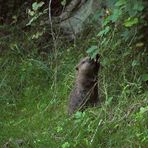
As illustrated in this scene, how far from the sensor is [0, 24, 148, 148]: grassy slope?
14.5ft

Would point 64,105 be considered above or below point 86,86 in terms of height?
below

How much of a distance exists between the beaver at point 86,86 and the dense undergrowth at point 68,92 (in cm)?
11

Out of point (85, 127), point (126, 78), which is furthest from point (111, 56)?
point (85, 127)

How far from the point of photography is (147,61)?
5.12m

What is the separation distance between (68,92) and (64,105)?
0.22 metres

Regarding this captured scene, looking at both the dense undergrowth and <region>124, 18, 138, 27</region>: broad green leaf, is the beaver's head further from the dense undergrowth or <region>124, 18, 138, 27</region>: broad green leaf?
<region>124, 18, 138, 27</region>: broad green leaf

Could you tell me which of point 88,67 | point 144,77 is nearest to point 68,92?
point 88,67

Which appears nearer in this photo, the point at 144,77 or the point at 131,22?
the point at 131,22

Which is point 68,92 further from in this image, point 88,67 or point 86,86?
point 88,67

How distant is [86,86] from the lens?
201 inches

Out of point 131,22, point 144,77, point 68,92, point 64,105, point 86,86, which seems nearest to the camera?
point 131,22

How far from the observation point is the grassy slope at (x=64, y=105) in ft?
14.5

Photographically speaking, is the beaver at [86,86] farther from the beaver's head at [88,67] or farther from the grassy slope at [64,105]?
the grassy slope at [64,105]

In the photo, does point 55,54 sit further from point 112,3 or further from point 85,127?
point 85,127
